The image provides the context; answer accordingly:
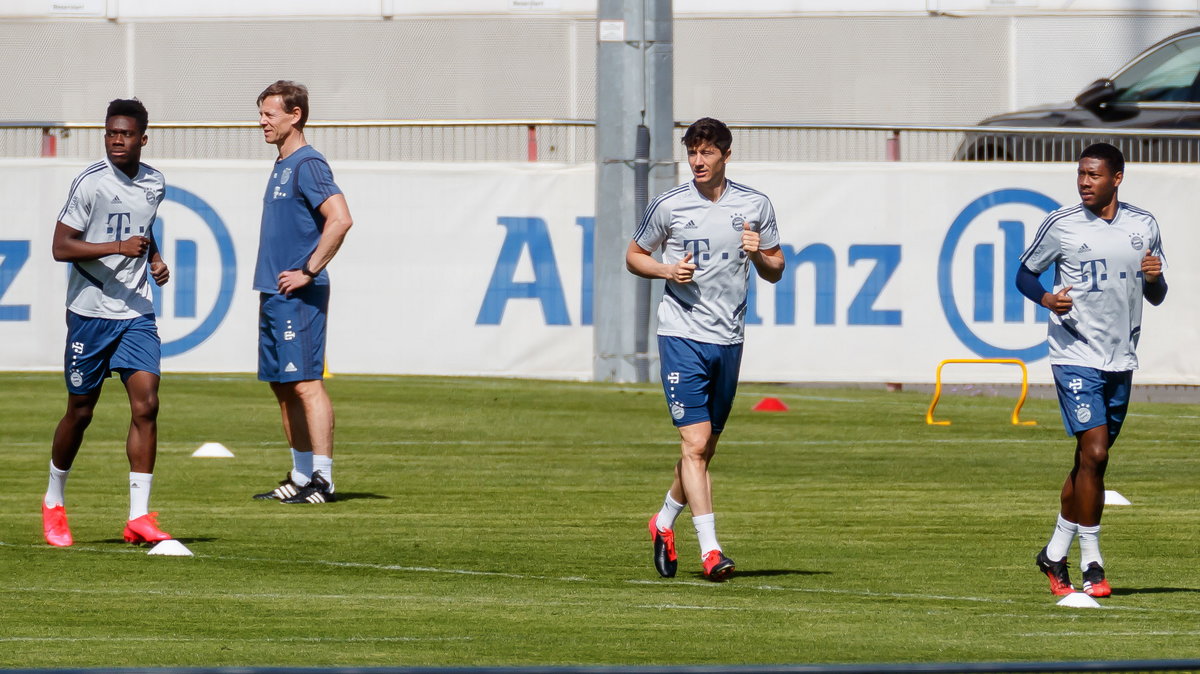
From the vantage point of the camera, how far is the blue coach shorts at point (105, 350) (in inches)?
383

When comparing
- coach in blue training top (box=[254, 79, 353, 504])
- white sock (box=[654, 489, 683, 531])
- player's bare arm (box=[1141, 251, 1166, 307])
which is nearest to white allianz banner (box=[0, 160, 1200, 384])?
coach in blue training top (box=[254, 79, 353, 504])

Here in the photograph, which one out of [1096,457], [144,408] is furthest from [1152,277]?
[144,408]

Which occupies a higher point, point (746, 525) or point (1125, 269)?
point (1125, 269)

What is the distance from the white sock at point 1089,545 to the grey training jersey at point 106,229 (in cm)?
446

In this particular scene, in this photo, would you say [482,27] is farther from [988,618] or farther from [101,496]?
[988,618]

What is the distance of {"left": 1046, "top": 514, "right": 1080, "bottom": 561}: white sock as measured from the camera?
8.73 m

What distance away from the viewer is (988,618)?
312 inches

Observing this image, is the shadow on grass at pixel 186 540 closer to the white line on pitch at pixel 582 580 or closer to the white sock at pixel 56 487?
the white line on pitch at pixel 582 580

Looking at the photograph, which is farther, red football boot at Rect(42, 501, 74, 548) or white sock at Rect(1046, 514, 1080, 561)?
red football boot at Rect(42, 501, 74, 548)

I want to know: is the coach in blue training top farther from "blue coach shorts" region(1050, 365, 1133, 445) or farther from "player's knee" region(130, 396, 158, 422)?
"blue coach shorts" region(1050, 365, 1133, 445)

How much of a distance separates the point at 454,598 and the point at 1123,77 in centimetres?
1769

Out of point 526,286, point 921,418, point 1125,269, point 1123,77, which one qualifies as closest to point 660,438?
point 921,418

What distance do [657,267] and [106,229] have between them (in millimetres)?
2682

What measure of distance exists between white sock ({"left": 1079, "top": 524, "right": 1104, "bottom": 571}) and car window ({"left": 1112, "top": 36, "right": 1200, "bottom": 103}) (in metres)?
15.6
